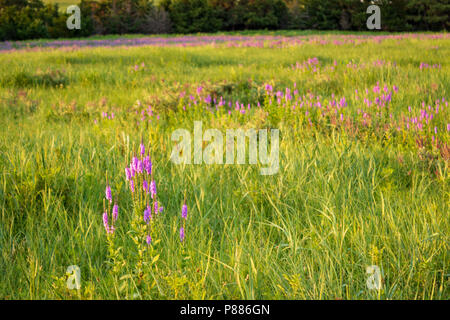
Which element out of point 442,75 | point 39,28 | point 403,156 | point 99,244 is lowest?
point 99,244

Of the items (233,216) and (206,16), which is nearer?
(233,216)

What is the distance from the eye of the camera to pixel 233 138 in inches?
157

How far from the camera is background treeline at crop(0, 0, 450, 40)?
139 ft

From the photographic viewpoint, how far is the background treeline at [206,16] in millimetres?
A: 42219

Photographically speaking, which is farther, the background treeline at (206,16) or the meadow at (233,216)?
the background treeline at (206,16)

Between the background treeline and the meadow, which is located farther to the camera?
the background treeline

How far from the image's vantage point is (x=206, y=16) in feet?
188

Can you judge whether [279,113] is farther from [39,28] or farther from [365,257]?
[39,28]

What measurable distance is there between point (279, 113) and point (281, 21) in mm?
61963

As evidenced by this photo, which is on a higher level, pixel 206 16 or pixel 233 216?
pixel 206 16

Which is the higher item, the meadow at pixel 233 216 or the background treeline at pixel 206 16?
the background treeline at pixel 206 16

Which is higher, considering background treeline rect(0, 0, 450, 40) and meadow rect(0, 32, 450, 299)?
background treeline rect(0, 0, 450, 40)

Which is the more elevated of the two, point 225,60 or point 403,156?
point 225,60
